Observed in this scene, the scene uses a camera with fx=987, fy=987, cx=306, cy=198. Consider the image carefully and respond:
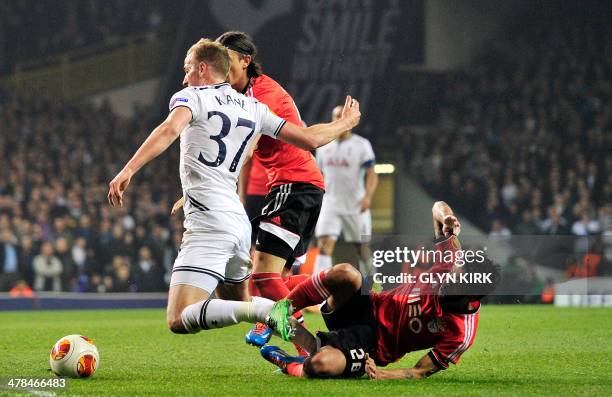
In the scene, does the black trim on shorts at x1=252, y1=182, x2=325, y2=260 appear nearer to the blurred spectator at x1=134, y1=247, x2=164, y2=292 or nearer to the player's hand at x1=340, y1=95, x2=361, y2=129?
the player's hand at x1=340, y1=95, x2=361, y2=129

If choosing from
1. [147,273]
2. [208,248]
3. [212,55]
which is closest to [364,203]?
[147,273]

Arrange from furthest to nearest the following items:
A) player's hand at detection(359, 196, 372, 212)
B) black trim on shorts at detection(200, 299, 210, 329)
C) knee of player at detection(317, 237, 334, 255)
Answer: knee of player at detection(317, 237, 334, 255)
player's hand at detection(359, 196, 372, 212)
black trim on shorts at detection(200, 299, 210, 329)

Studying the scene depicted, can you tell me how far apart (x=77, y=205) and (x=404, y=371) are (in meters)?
13.3

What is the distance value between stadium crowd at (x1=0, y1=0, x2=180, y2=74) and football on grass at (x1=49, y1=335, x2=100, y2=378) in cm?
1954

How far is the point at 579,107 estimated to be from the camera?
2133 cm

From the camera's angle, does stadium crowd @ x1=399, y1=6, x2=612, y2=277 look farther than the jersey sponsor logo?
Yes

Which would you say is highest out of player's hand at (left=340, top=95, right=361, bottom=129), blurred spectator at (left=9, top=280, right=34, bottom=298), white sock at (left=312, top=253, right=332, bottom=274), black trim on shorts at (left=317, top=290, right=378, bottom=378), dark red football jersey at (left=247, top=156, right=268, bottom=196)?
player's hand at (left=340, top=95, right=361, bottom=129)

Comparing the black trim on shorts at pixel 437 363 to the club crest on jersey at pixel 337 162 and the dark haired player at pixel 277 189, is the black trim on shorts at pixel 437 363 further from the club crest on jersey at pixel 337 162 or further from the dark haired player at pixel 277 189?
the club crest on jersey at pixel 337 162

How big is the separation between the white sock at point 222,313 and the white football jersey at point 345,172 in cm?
717

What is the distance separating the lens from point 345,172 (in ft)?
40.3

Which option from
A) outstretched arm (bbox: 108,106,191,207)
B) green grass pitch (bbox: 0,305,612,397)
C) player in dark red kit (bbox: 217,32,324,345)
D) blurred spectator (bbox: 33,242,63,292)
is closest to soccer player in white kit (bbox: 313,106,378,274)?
green grass pitch (bbox: 0,305,612,397)

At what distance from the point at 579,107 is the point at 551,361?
620 inches

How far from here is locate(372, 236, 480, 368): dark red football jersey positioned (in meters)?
5.38

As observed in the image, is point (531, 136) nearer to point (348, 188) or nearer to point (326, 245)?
point (348, 188)
